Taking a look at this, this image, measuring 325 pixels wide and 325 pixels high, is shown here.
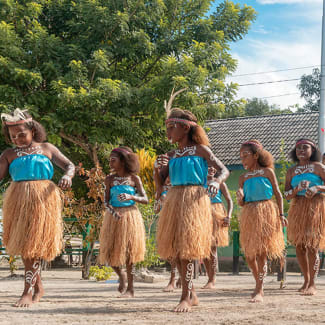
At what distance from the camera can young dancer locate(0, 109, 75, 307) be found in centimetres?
506

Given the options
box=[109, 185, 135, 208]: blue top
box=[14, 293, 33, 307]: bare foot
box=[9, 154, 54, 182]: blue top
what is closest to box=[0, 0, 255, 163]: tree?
box=[109, 185, 135, 208]: blue top

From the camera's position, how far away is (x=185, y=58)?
1162 cm

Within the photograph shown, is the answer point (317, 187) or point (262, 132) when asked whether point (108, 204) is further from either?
point (262, 132)

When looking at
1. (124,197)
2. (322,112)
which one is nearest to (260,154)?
(124,197)

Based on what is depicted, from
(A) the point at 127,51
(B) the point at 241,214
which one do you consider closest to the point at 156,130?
(A) the point at 127,51

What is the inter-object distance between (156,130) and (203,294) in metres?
7.03

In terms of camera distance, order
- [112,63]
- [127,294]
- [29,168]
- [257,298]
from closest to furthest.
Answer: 1. [29,168]
2. [257,298]
3. [127,294]
4. [112,63]

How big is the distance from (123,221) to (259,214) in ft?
5.20

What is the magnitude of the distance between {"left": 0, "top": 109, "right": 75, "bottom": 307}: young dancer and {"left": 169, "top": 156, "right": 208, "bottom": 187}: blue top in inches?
40.4

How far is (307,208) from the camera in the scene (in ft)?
21.4

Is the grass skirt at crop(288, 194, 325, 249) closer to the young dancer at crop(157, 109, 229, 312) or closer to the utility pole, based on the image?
the young dancer at crop(157, 109, 229, 312)

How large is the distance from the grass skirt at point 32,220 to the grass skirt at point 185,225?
3.44ft

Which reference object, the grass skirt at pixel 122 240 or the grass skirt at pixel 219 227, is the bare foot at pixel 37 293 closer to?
the grass skirt at pixel 122 240

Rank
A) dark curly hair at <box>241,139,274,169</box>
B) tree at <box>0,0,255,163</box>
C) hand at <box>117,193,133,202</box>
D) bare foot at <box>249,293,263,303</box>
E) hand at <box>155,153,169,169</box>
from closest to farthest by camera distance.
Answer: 1. hand at <box>155,153,169,169</box>
2. bare foot at <box>249,293,263,303</box>
3. dark curly hair at <box>241,139,274,169</box>
4. hand at <box>117,193,133,202</box>
5. tree at <box>0,0,255,163</box>
